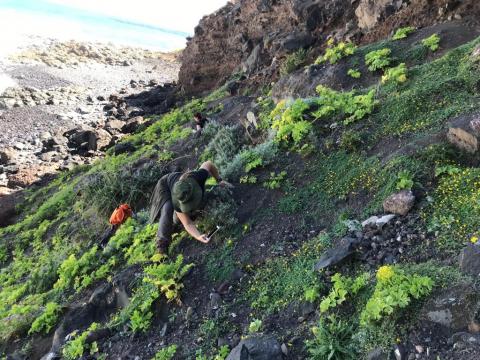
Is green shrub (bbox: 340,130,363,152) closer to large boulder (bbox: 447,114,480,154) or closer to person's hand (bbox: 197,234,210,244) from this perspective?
large boulder (bbox: 447,114,480,154)

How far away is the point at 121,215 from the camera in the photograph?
31.2ft

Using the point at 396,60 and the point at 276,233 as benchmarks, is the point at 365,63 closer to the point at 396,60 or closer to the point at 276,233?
the point at 396,60

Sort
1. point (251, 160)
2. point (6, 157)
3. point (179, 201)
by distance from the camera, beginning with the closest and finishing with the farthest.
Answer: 1. point (179, 201)
2. point (251, 160)
3. point (6, 157)

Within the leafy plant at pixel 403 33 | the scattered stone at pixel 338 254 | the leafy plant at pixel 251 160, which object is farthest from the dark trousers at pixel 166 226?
the leafy plant at pixel 403 33

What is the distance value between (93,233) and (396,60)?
7711 mm

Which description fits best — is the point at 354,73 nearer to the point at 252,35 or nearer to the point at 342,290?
the point at 342,290

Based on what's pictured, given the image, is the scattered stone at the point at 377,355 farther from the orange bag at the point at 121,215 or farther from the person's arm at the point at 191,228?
the orange bag at the point at 121,215

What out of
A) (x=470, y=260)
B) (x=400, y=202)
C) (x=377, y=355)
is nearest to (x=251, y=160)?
(x=400, y=202)

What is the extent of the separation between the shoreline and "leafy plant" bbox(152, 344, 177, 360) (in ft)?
49.5

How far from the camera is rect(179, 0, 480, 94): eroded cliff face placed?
1101 cm

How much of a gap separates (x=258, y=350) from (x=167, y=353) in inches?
55.5

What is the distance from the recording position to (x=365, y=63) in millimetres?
9844

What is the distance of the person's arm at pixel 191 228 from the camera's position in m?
6.80

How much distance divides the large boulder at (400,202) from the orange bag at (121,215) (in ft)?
19.2
